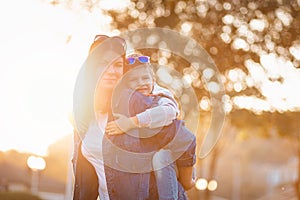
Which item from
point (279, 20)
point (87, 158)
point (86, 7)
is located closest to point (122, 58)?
point (87, 158)

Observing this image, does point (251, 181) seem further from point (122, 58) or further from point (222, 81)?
point (122, 58)

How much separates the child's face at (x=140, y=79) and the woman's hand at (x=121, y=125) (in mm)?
238

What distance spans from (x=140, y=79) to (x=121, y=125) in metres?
0.36

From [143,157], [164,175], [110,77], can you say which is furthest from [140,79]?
[164,175]

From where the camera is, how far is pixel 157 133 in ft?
15.0

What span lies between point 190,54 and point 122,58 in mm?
12348

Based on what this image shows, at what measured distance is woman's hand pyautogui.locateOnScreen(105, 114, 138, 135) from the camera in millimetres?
4547

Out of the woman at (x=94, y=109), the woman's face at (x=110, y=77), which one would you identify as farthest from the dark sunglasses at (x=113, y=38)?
the woman's face at (x=110, y=77)

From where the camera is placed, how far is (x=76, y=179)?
191 inches

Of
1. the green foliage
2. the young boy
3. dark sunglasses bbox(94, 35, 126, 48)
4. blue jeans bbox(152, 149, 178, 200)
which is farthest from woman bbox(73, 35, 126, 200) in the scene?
the green foliage

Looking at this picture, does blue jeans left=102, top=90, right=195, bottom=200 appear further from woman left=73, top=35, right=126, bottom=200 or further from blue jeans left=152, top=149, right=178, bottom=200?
woman left=73, top=35, right=126, bottom=200

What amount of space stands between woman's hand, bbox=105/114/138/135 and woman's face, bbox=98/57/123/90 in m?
0.23

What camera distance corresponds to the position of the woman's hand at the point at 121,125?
4547 millimetres

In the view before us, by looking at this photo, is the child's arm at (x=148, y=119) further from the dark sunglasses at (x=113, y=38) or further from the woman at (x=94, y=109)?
the dark sunglasses at (x=113, y=38)
